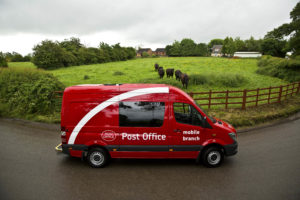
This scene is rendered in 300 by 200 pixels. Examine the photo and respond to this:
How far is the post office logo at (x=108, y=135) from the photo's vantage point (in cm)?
551

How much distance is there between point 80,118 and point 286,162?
22.1ft

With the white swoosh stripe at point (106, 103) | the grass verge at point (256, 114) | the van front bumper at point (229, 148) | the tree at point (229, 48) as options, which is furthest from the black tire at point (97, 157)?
the tree at point (229, 48)

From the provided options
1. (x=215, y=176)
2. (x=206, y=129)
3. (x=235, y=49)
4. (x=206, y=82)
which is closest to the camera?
(x=215, y=176)

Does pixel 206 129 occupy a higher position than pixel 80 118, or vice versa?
pixel 80 118

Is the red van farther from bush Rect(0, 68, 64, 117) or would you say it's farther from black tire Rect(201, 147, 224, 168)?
bush Rect(0, 68, 64, 117)

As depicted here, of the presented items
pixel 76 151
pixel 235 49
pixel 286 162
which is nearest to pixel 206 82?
pixel 286 162

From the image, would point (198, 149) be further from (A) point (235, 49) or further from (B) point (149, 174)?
(A) point (235, 49)

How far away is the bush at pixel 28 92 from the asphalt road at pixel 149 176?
371cm

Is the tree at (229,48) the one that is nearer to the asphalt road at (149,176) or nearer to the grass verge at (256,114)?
the grass verge at (256,114)

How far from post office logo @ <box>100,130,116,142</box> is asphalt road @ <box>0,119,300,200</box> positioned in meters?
0.91

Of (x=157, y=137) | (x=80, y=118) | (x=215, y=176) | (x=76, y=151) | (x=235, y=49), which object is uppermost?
(x=235, y=49)

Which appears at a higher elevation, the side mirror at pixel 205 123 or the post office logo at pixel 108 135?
the side mirror at pixel 205 123

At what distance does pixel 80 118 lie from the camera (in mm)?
5508

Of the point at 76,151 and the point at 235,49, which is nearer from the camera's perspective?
the point at 76,151
